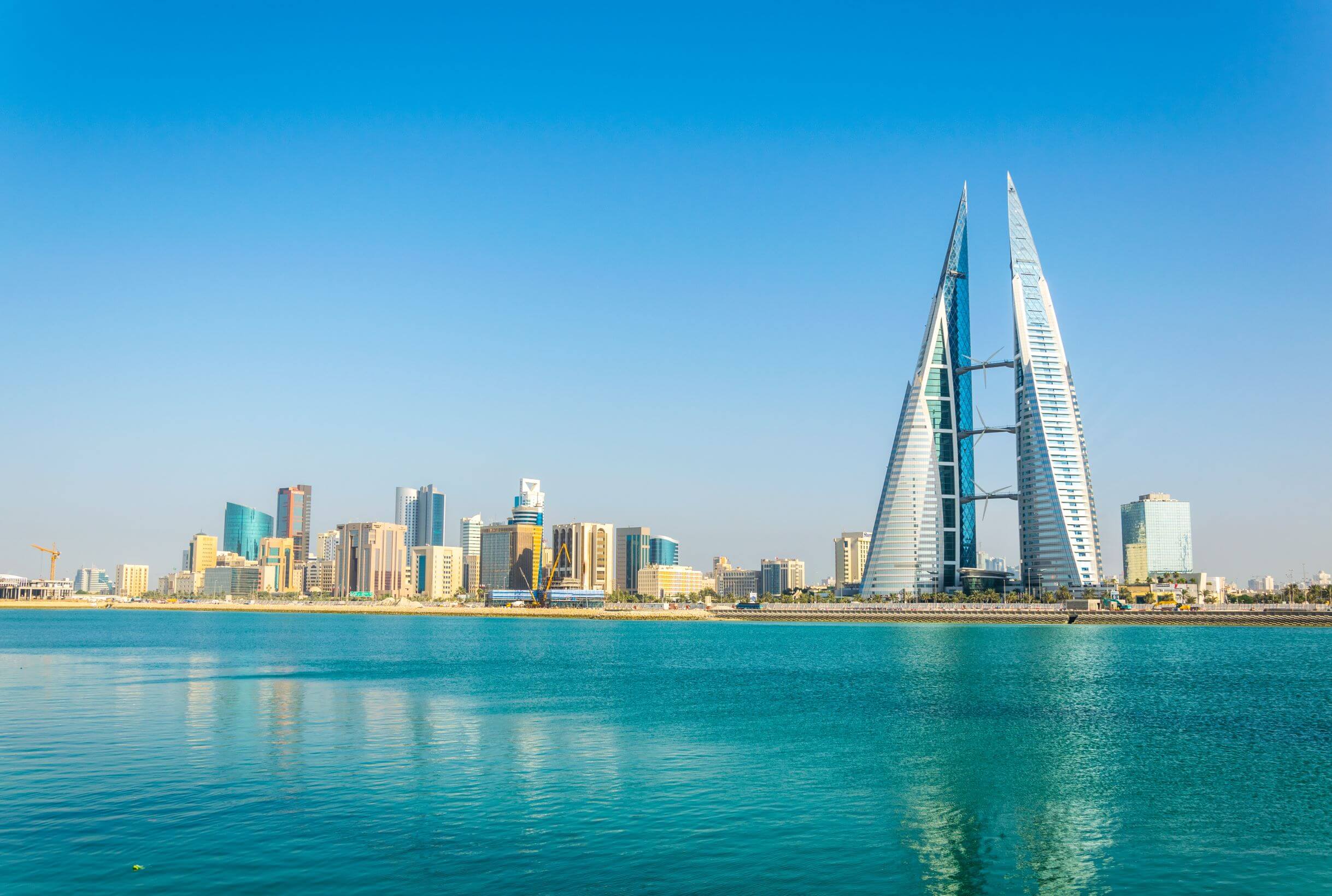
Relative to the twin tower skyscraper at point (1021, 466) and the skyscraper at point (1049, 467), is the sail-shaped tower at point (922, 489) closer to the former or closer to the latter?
the twin tower skyscraper at point (1021, 466)

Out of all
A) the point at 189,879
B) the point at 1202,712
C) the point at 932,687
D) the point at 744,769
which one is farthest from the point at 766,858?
the point at 932,687

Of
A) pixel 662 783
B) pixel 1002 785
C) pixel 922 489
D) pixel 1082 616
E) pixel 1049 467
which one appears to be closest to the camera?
pixel 662 783

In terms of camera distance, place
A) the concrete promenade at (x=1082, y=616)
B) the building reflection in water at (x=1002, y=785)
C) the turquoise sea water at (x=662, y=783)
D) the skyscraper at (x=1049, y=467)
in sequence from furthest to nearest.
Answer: the skyscraper at (x=1049, y=467) → the concrete promenade at (x=1082, y=616) → the building reflection in water at (x=1002, y=785) → the turquoise sea water at (x=662, y=783)

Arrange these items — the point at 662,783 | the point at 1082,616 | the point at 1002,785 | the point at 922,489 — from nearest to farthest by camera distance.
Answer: the point at 662,783
the point at 1002,785
the point at 1082,616
the point at 922,489

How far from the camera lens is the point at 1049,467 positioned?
589ft

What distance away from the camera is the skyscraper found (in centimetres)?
17950

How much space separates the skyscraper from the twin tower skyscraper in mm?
176

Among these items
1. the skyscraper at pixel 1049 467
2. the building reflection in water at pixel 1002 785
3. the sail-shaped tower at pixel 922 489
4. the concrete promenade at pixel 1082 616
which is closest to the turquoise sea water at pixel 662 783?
the building reflection in water at pixel 1002 785

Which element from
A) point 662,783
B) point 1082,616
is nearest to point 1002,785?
point 662,783

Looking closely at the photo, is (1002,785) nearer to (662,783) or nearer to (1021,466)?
(662,783)

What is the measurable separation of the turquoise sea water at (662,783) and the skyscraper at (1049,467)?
117 meters

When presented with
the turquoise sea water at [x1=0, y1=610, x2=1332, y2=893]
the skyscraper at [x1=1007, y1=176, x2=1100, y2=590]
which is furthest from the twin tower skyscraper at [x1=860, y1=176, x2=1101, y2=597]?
the turquoise sea water at [x1=0, y1=610, x2=1332, y2=893]

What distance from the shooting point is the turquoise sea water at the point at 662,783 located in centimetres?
2189

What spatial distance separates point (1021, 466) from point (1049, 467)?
7694 mm
